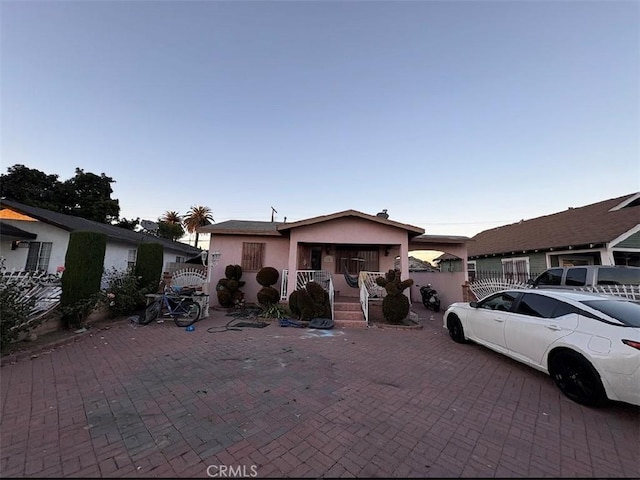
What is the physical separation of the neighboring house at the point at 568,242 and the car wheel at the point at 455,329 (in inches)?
245

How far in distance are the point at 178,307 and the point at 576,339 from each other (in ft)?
29.2

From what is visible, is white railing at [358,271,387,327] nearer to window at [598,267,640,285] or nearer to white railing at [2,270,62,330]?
window at [598,267,640,285]

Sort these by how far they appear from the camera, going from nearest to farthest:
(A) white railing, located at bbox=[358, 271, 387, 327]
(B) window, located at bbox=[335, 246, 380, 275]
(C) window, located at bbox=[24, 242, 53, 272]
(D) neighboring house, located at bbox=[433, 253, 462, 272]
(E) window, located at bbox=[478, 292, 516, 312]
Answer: (E) window, located at bbox=[478, 292, 516, 312] < (A) white railing, located at bbox=[358, 271, 387, 327] < (C) window, located at bbox=[24, 242, 53, 272] < (B) window, located at bbox=[335, 246, 380, 275] < (D) neighboring house, located at bbox=[433, 253, 462, 272]

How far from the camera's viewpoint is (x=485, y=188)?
13.9 m

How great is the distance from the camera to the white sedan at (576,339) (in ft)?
10.1

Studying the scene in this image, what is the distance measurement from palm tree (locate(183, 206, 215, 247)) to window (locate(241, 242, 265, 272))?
97.4ft

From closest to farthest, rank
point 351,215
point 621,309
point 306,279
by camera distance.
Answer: point 621,309 → point 351,215 → point 306,279

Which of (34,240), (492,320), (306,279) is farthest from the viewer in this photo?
(34,240)

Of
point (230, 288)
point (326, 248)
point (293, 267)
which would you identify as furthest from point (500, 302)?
point (230, 288)

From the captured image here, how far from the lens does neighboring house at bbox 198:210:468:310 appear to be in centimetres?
970

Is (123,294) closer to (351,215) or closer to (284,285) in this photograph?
(284,285)

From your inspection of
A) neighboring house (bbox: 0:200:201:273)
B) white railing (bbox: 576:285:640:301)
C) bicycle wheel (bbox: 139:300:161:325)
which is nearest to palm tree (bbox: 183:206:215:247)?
neighboring house (bbox: 0:200:201:273)

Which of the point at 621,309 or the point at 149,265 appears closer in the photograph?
the point at 621,309

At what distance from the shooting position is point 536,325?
421cm
